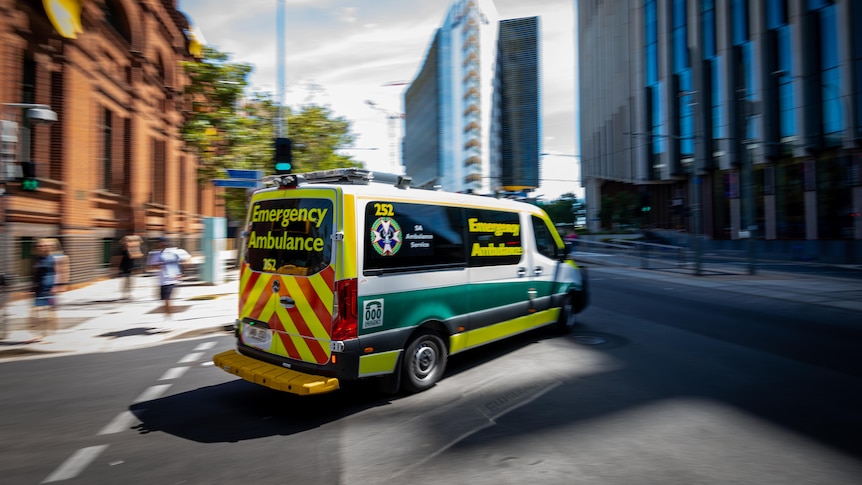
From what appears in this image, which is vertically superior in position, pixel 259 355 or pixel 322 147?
pixel 322 147

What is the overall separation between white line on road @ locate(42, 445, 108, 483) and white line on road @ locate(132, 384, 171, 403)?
4.46 feet

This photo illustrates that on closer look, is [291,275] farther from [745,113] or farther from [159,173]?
[159,173]

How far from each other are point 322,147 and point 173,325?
1779 cm

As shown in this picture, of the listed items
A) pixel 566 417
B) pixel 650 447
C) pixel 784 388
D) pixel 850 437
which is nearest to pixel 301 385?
pixel 566 417

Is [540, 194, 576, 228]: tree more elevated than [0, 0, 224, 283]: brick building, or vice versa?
[540, 194, 576, 228]: tree

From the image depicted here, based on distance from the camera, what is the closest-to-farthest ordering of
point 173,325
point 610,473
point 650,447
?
point 610,473 < point 650,447 < point 173,325

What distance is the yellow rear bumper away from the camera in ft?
14.8

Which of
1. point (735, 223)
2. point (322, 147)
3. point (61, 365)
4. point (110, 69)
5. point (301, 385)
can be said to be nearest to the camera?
point (301, 385)

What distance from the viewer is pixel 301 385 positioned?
449 centimetres

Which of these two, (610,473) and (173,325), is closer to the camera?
(610,473)

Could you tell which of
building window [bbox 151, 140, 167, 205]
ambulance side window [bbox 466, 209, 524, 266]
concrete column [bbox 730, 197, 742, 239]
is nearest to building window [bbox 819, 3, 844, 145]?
concrete column [bbox 730, 197, 742, 239]

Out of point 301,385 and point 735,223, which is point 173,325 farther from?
point 735,223

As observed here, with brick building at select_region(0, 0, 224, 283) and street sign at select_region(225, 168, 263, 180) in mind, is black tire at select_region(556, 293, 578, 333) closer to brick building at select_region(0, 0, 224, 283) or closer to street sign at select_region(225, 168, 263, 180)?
street sign at select_region(225, 168, 263, 180)

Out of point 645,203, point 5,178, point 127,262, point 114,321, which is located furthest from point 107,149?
point 645,203
